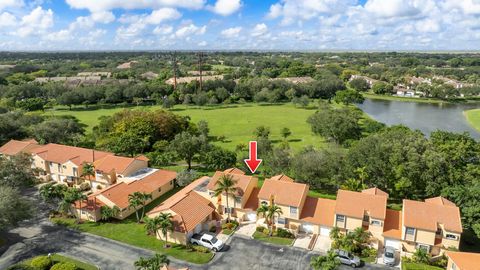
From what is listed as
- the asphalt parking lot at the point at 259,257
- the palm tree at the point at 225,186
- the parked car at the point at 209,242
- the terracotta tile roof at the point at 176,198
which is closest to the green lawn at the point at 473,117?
the asphalt parking lot at the point at 259,257

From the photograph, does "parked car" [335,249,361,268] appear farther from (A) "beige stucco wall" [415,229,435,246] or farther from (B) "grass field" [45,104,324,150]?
(B) "grass field" [45,104,324,150]

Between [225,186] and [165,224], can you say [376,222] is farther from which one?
[165,224]

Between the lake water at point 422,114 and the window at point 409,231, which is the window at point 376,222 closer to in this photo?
the window at point 409,231

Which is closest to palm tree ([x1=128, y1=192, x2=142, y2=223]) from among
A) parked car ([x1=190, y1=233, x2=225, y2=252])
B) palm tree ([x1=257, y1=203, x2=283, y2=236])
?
parked car ([x1=190, y1=233, x2=225, y2=252])

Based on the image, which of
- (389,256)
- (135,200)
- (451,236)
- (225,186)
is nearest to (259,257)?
(225,186)

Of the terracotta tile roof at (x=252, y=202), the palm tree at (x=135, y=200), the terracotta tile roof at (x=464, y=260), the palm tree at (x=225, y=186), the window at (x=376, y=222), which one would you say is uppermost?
the palm tree at (x=225, y=186)

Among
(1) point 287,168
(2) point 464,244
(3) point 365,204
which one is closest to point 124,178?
(1) point 287,168
